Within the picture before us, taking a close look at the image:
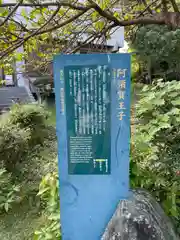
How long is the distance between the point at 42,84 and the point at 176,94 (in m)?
7.48

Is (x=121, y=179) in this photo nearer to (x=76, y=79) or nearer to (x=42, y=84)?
(x=76, y=79)

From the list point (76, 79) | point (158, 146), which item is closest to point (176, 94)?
point (158, 146)

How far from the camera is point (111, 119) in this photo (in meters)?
1.72

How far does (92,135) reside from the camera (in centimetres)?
174

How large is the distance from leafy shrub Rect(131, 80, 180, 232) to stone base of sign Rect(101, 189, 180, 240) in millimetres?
404

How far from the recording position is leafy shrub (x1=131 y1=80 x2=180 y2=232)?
2.35 m

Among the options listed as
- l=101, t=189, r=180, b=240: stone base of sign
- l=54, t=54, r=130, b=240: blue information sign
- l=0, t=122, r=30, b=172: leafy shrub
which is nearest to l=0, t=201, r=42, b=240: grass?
l=0, t=122, r=30, b=172: leafy shrub

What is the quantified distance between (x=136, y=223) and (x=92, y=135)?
0.70 meters

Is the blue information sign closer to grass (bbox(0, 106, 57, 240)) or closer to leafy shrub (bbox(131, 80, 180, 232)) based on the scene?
leafy shrub (bbox(131, 80, 180, 232))

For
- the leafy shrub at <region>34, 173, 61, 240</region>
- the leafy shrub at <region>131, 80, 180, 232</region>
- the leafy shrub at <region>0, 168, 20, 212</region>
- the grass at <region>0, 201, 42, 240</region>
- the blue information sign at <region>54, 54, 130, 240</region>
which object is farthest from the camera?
the leafy shrub at <region>0, 168, 20, 212</region>

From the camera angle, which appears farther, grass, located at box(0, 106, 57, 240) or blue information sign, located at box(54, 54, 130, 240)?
grass, located at box(0, 106, 57, 240)

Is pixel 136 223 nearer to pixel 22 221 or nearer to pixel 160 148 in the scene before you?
pixel 160 148

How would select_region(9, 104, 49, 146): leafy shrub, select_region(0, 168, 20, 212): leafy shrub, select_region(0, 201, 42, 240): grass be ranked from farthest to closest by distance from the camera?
select_region(9, 104, 49, 146): leafy shrub, select_region(0, 168, 20, 212): leafy shrub, select_region(0, 201, 42, 240): grass

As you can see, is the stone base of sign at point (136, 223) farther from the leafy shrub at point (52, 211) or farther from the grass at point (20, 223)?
the grass at point (20, 223)
